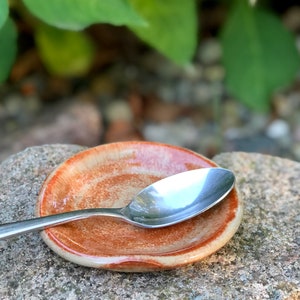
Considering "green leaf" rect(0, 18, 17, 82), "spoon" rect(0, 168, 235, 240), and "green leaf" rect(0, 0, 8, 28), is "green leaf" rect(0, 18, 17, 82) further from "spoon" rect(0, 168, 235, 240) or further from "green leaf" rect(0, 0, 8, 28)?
"spoon" rect(0, 168, 235, 240)

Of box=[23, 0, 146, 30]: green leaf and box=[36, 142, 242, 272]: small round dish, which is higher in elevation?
box=[23, 0, 146, 30]: green leaf

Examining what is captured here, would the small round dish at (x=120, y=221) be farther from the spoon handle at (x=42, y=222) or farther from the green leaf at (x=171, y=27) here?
the green leaf at (x=171, y=27)

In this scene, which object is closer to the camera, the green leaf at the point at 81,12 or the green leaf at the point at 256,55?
the green leaf at the point at 81,12

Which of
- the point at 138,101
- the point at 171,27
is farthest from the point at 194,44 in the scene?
the point at 138,101

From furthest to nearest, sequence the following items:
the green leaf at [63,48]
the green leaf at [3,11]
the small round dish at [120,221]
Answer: the green leaf at [63,48], the green leaf at [3,11], the small round dish at [120,221]

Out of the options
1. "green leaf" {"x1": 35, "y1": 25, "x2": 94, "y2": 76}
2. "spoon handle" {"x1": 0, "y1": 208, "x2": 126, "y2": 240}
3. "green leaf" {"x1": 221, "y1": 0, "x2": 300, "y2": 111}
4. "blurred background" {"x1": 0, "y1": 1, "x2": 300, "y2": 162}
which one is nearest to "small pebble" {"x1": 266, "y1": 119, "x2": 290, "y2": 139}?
"blurred background" {"x1": 0, "y1": 1, "x2": 300, "y2": 162}

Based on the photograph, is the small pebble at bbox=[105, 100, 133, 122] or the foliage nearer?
the foliage

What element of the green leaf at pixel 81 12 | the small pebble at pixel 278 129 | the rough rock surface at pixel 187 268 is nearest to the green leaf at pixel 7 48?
the green leaf at pixel 81 12
